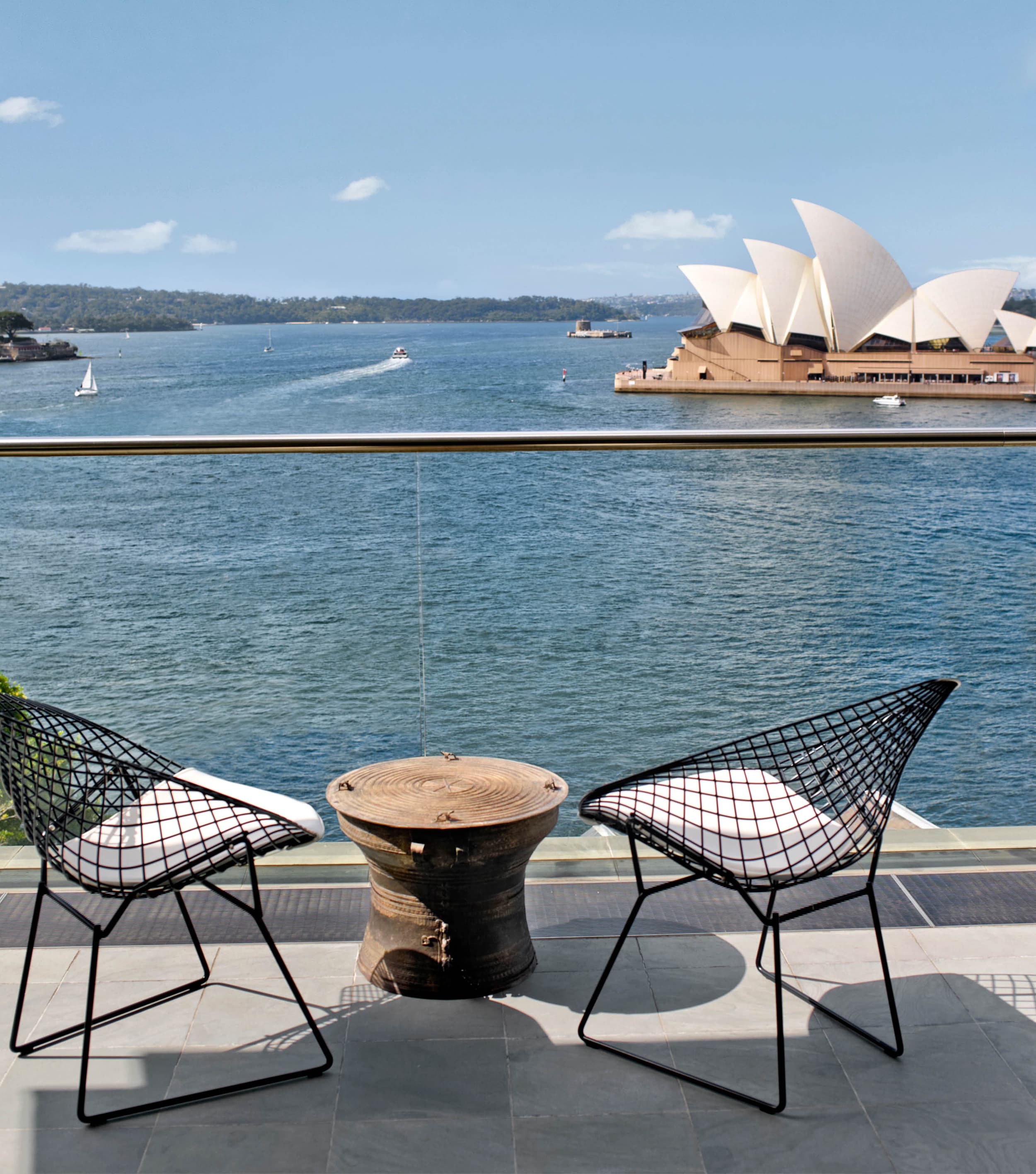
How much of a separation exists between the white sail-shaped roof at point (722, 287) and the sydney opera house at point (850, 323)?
0.13 ft

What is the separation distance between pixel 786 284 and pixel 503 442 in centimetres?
3658

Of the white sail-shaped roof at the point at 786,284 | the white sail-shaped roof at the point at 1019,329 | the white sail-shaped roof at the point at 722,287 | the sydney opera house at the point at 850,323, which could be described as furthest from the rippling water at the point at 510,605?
the white sail-shaped roof at the point at 1019,329

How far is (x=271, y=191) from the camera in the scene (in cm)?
8294

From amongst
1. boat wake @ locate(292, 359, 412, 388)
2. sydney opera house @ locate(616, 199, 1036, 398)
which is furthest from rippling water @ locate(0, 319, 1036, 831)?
boat wake @ locate(292, 359, 412, 388)

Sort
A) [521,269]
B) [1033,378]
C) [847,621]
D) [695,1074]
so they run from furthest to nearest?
[521,269], [1033,378], [847,621], [695,1074]

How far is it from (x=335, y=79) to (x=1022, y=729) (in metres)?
92.9

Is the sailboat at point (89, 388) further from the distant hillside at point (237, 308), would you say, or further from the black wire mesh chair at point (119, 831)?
the black wire mesh chair at point (119, 831)

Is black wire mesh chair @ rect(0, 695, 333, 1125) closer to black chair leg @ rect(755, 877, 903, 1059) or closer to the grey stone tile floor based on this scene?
the grey stone tile floor

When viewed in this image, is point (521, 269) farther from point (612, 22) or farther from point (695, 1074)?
point (695, 1074)

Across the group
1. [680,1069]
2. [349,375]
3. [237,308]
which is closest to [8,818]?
[680,1069]

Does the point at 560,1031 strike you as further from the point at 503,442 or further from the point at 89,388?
the point at 89,388

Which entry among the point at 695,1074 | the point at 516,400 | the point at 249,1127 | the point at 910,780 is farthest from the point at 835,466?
the point at 516,400

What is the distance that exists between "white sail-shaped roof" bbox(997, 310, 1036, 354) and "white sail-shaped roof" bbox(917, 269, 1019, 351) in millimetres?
615

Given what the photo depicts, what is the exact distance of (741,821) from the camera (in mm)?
1536
